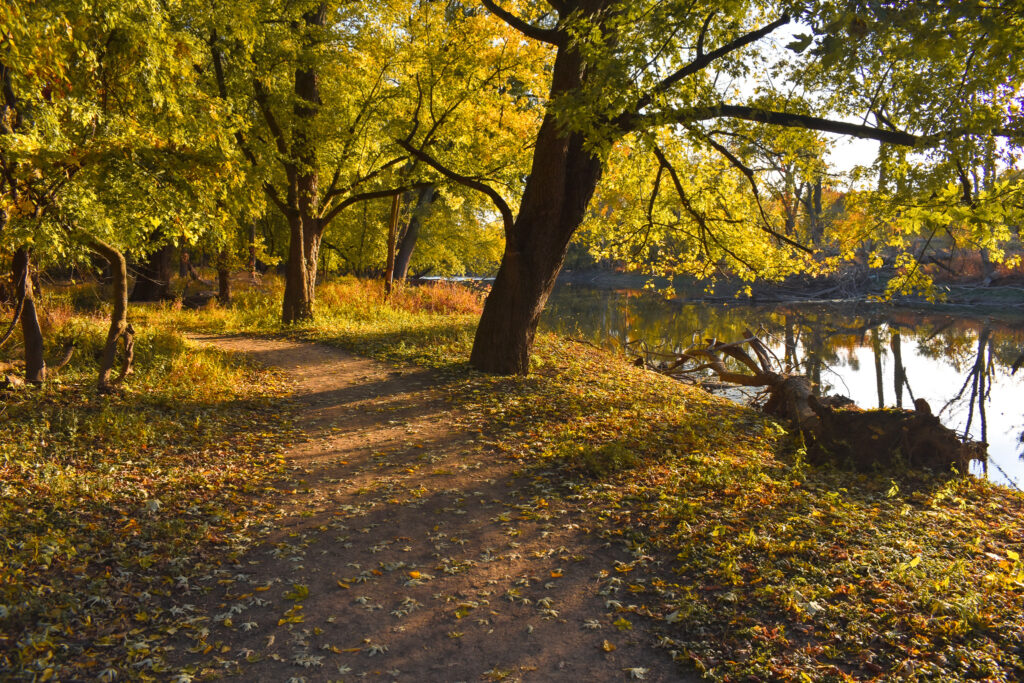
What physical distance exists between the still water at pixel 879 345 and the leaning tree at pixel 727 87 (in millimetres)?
5976

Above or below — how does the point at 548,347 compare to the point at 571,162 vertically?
below

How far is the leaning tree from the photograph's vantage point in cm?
519

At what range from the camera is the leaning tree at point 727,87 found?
5191 millimetres

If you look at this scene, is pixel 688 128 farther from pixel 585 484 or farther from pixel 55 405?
pixel 55 405

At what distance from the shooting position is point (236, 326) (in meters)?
16.3

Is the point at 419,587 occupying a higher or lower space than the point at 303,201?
lower

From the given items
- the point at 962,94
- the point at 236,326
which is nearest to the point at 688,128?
the point at 962,94

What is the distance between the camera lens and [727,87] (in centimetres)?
830

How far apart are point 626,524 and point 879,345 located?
2033 cm

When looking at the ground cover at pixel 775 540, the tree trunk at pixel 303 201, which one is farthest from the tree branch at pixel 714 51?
A: the tree trunk at pixel 303 201

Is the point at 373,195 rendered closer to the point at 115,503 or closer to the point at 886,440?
the point at 115,503

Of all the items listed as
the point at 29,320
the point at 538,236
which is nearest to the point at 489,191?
the point at 538,236

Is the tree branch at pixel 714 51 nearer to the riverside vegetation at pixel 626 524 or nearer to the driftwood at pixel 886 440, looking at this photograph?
the riverside vegetation at pixel 626 524

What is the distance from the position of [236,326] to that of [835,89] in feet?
48.3
